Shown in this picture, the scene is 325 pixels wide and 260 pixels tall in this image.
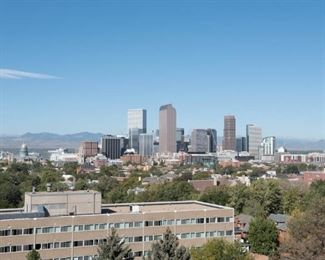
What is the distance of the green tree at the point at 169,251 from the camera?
27.2 m

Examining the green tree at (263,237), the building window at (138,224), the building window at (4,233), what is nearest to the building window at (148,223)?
the building window at (138,224)

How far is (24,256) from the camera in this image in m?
36.4

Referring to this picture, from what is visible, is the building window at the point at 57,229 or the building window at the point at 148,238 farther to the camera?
the building window at the point at 148,238

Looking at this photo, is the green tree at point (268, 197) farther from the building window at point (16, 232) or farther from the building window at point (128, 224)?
the building window at point (16, 232)

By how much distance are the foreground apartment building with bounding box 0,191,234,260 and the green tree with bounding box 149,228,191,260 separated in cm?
941

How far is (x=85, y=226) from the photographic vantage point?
3866 centimetres

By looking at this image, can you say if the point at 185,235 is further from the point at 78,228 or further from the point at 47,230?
the point at 47,230

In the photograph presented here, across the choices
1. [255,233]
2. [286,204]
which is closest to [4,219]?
[255,233]

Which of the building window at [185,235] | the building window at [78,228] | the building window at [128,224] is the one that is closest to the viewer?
the building window at [78,228]

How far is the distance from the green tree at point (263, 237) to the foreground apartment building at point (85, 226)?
9.18 ft

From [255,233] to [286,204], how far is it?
850 inches

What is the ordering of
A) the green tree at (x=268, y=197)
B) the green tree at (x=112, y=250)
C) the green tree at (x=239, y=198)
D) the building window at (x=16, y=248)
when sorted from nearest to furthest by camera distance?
1. the green tree at (x=112, y=250)
2. the building window at (x=16, y=248)
3. the green tree at (x=268, y=197)
4. the green tree at (x=239, y=198)

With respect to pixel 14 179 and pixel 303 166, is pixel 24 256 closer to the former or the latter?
pixel 14 179

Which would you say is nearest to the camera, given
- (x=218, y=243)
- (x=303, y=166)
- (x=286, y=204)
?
(x=218, y=243)
